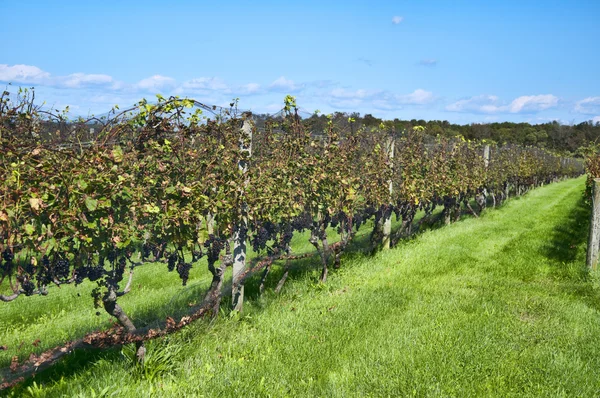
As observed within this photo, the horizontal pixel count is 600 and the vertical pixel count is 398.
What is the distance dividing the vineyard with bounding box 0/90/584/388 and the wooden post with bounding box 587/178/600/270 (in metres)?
3.39

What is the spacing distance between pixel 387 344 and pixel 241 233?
86.9 inches

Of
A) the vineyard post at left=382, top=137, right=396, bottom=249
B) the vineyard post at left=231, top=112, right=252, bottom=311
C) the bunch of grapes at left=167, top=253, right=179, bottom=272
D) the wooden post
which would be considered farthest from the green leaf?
the wooden post

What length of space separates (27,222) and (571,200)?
62.6 ft

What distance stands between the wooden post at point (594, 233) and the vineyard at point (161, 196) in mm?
3393

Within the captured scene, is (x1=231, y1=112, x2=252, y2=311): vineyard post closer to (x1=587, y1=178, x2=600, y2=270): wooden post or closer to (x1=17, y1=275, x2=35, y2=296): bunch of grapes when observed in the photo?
(x1=17, y1=275, x2=35, y2=296): bunch of grapes

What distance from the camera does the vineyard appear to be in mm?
3789

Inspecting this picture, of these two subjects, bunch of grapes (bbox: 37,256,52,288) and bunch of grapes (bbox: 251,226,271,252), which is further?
bunch of grapes (bbox: 251,226,271,252)

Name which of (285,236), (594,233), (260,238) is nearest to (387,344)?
(260,238)

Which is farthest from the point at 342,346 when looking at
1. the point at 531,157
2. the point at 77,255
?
the point at 531,157

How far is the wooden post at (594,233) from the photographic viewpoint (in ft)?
26.1

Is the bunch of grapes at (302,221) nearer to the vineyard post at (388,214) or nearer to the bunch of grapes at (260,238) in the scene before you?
the bunch of grapes at (260,238)

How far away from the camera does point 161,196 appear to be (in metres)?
4.77

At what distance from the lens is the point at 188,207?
4758 mm

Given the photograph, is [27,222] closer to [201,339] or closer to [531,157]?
[201,339]
